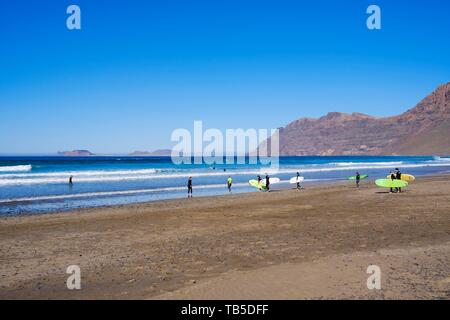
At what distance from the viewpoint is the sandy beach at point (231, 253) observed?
22.6 feet

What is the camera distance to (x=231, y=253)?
9.73 metres

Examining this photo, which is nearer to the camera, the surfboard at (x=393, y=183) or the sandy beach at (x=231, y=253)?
the sandy beach at (x=231, y=253)

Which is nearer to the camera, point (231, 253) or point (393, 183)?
point (231, 253)

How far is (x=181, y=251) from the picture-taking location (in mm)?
10133

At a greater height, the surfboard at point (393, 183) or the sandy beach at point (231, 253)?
the surfboard at point (393, 183)

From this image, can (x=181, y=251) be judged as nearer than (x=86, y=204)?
Yes

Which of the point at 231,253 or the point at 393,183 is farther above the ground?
the point at 393,183

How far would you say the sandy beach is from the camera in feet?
22.6

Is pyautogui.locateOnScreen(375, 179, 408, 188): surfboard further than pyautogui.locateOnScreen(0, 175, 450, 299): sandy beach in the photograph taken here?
Yes

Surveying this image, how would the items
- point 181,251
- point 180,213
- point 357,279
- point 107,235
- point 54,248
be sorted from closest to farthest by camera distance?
point 357,279 < point 181,251 < point 54,248 < point 107,235 < point 180,213

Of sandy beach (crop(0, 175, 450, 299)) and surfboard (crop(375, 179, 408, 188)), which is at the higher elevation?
surfboard (crop(375, 179, 408, 188))
